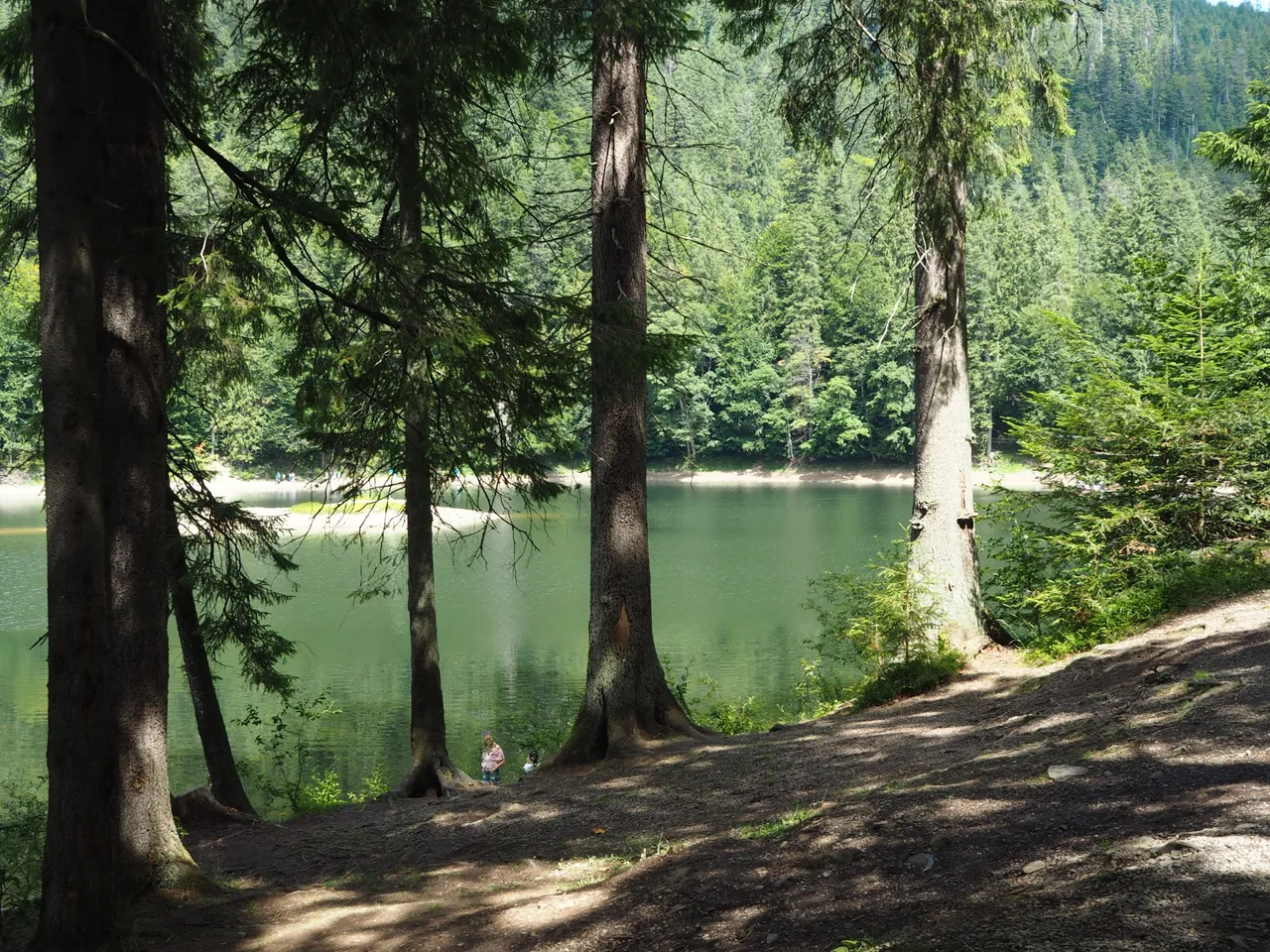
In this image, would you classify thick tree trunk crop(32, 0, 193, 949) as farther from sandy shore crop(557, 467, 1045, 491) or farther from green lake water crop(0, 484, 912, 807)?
sandy shore crop(557, 467, 1045, 491)

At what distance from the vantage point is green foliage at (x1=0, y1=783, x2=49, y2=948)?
4.73m

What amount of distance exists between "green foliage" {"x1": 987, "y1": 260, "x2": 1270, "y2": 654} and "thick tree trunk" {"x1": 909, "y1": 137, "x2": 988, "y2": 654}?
61 cm

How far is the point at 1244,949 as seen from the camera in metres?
2.49

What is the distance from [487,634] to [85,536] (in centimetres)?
1737

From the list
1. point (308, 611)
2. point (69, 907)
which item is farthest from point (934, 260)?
point (308, 611)

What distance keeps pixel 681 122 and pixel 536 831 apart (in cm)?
633

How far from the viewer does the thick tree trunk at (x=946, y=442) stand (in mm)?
8898

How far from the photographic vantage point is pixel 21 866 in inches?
270

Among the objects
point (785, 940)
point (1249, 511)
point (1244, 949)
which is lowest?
point (785, 940)

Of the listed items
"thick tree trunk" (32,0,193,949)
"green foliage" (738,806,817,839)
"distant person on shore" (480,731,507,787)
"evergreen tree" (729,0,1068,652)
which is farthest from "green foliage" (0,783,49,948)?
"evergreen tree" (729,0,1068,652)

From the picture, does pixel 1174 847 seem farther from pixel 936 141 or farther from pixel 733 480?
pixel 733 480

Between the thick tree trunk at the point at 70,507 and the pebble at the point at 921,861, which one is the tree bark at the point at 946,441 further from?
the thick tree trunk at the point at 70,507

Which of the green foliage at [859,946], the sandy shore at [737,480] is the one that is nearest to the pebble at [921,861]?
the green foliage at [859,946]

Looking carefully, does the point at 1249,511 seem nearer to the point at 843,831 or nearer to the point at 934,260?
the point at 934,260
